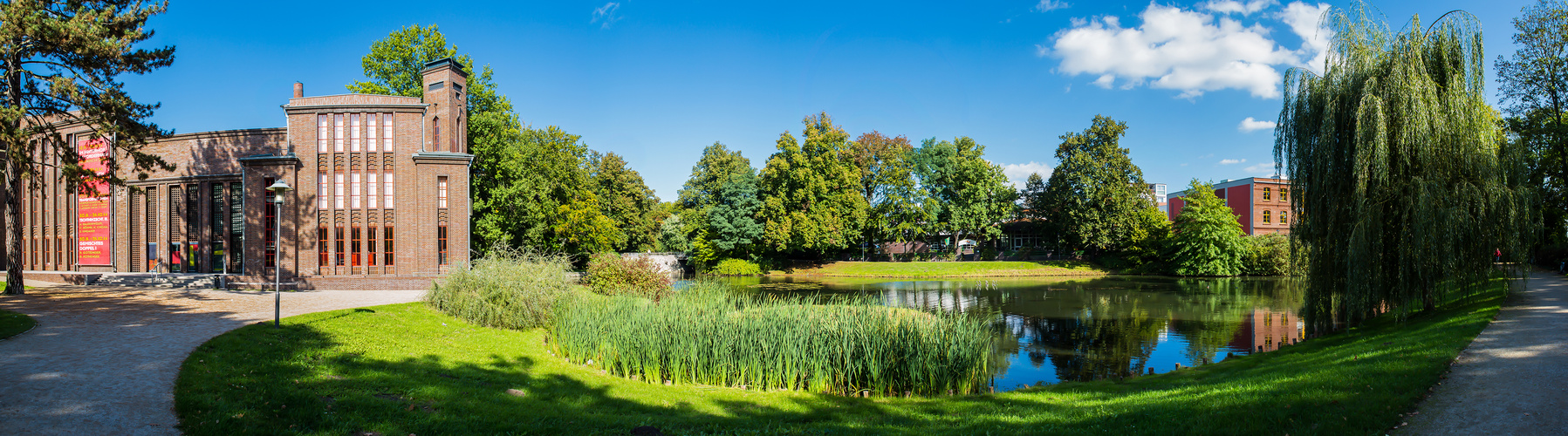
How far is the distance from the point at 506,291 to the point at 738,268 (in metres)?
32.5

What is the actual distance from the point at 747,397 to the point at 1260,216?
6256cm

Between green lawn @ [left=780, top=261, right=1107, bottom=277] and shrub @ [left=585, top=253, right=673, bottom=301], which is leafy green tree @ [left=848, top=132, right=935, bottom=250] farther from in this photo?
shrub @ [left=585, top=253, right=673, bottom=301]

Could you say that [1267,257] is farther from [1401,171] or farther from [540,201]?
[540,201]

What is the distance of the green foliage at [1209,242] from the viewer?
41750 mm

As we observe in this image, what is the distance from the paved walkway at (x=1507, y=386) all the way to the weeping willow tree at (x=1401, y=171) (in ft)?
6.04

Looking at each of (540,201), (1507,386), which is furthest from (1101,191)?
(1507,386)

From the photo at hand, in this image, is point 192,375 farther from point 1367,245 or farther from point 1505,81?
point 1505,81

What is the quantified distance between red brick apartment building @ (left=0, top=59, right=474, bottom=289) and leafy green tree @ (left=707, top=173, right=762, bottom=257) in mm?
21719

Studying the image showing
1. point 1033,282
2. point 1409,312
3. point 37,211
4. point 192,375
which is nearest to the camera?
point 192,375

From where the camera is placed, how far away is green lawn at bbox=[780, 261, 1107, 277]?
151 feet

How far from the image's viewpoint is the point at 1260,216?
2181 inches

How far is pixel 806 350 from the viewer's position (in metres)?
10.9

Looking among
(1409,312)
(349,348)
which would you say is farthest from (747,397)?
(1409,312)

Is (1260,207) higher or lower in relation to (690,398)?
higher
